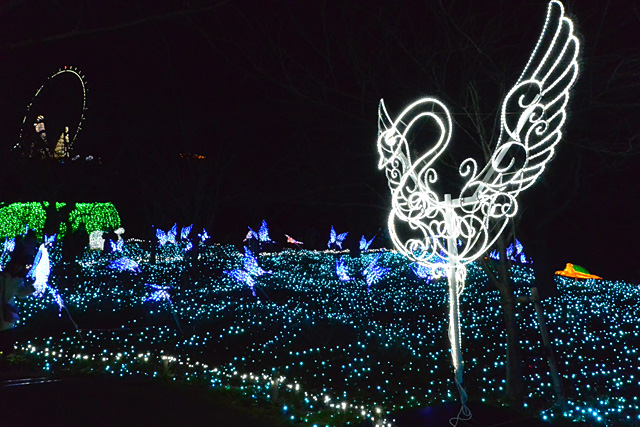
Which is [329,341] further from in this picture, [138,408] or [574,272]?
[574,272]

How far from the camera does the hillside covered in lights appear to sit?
7.48 m

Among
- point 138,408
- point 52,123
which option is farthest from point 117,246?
point 138,408

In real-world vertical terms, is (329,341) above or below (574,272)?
below

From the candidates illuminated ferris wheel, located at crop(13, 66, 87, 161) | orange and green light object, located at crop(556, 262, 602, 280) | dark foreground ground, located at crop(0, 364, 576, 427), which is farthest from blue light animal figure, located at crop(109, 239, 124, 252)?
dark foreground ground, located at crop(0, 364, 576, 427)

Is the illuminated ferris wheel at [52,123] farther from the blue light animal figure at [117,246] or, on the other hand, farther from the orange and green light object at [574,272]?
the orange and green light object at [574,272]

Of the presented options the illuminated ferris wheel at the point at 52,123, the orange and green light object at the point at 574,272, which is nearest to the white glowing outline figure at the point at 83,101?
the illuminated ferris wheel at the point at 52,123

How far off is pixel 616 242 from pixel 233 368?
21860 mm

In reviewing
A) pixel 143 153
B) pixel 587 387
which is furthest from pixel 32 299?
pixel 143 153

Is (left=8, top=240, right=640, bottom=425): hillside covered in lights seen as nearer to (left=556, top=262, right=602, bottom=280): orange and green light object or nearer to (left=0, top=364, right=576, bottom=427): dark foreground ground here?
(left=0, top=364, right=576, bottom=427): dark foreground ground

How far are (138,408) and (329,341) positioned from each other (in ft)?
14.0

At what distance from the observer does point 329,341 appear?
10.1 meters

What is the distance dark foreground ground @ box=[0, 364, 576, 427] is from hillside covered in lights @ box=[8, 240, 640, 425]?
0.32m

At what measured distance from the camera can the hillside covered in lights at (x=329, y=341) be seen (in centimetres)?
748

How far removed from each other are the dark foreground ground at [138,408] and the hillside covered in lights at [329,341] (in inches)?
12.7
